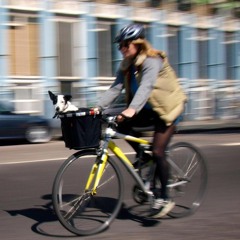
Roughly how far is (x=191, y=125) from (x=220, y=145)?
9.27m

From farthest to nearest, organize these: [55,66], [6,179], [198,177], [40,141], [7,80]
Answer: [55,66], [7,80], [40,141], [6,179], [198,177]

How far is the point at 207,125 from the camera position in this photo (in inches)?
904

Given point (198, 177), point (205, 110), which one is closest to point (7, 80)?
point (205, 110)

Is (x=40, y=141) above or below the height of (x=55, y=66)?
below

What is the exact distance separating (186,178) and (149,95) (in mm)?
1105

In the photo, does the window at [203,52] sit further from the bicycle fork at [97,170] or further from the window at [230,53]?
the bicycle fork at [97,170]

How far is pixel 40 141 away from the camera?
632 inches

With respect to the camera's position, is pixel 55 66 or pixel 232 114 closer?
Result: pixel 55 66

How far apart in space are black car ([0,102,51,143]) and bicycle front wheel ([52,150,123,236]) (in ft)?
32.8

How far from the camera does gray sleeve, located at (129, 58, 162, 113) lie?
5.39 metres

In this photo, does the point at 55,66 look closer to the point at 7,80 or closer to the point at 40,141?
the point at 7,80

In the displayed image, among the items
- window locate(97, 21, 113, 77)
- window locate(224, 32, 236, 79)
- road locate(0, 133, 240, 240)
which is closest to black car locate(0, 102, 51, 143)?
road locate(0, 133, 240, 240)

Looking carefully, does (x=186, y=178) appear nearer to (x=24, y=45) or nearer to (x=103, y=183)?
(x=103, y=183)

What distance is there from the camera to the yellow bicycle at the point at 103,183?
5.39m
